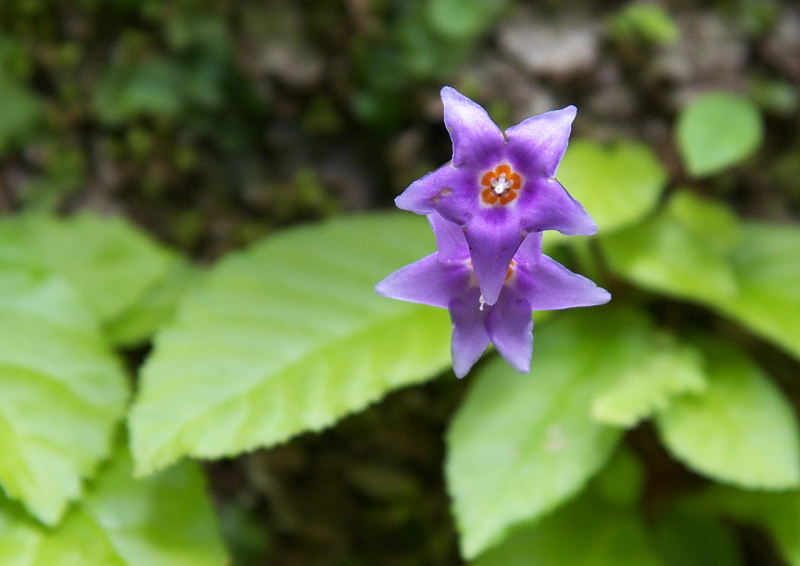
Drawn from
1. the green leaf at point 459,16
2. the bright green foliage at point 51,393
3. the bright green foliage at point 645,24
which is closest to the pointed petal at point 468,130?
the bright green foliage at point 51,393

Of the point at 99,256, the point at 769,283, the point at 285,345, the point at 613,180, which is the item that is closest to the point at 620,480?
the point at 769,283

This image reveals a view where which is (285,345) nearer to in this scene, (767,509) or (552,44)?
(767,509)

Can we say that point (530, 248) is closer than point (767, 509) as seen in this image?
Yes

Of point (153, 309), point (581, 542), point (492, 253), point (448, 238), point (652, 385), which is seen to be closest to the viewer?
point (492, 253)

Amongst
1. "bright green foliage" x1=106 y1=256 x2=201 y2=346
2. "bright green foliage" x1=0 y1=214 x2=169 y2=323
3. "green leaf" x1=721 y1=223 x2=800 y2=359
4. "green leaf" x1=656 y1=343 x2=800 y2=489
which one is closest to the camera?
"green leaf" x1=656 y1=343 x2=800 y2=489

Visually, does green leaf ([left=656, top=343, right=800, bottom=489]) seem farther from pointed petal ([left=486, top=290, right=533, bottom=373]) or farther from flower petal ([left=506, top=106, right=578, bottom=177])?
flower petal ([left=506, top=106, right=578, bottom=177])

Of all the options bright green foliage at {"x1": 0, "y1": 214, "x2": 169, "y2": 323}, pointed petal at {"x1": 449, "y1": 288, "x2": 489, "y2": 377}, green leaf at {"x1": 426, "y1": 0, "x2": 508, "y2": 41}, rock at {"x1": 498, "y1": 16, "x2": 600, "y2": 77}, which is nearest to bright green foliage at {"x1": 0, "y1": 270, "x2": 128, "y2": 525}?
bright green foliage at {"x1": 0, "y1": 214, "x2": 169, "y2": 323}
